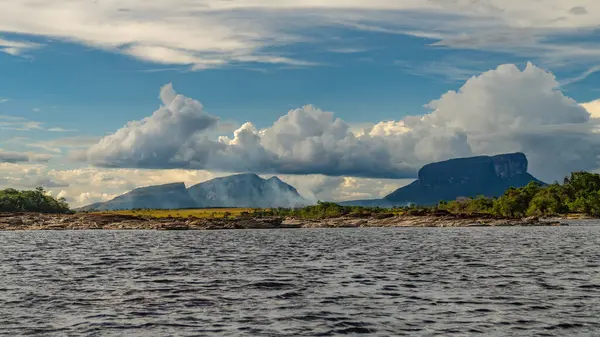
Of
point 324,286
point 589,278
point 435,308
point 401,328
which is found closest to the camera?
point 401,328

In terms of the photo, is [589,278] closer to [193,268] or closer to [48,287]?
[193,268]

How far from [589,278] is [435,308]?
26.1 metres

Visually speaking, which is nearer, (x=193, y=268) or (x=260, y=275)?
(x=260, y=275)

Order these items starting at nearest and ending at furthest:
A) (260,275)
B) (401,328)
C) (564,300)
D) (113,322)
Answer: (401,328)
(113,322)
(564,300)
(260,275)

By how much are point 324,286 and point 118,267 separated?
113 feet

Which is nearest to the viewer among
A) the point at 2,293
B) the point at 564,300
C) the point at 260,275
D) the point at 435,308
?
the point at 435,308

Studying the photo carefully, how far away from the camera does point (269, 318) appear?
135 ft

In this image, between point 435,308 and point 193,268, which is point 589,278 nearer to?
point 435,308

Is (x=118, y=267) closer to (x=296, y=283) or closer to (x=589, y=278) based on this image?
(x=296, y=283)

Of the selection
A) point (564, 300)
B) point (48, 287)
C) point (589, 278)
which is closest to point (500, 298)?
point (564, 300)

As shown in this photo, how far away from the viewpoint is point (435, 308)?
1735 inches

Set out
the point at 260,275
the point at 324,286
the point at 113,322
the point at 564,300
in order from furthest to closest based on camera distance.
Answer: the point at 260,275, the point at 324,286, the point at 564,300, the point at 113,322

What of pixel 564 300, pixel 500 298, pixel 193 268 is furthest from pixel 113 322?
pixel 193 268

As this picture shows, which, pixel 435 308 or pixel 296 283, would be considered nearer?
pixel 435 308
